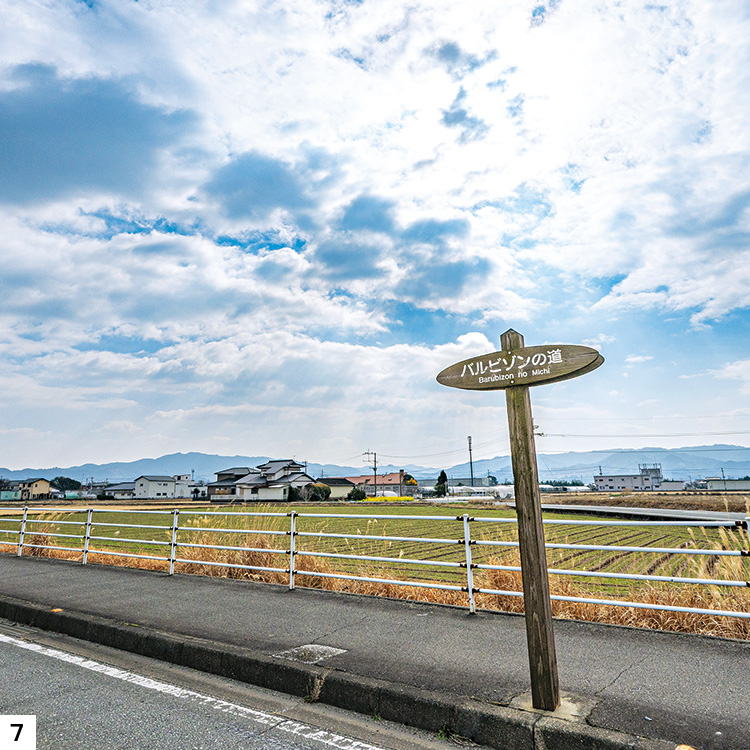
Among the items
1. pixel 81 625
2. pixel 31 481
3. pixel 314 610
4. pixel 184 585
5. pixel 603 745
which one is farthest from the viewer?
pixel 31 481

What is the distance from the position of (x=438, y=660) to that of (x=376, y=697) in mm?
775

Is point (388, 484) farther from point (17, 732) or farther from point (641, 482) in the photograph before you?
point (17, 732)

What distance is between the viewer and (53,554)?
39.0ft

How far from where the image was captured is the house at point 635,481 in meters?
145

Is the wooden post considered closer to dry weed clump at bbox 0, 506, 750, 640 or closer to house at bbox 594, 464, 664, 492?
dry weed clump at bbox 0, 506, 750, 640

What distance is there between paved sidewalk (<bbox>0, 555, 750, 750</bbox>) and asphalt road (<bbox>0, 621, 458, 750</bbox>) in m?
0.18

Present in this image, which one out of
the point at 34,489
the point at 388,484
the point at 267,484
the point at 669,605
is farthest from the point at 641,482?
the point at 669,605

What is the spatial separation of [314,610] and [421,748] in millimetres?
3169

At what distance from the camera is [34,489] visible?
342 ft

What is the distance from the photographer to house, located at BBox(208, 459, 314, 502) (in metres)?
81.4

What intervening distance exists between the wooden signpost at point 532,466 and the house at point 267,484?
3041 inches

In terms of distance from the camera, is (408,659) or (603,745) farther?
(408,659)

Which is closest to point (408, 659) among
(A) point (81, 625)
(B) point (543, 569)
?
(B) point (543, 569)

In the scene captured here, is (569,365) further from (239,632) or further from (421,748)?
(239,632)
